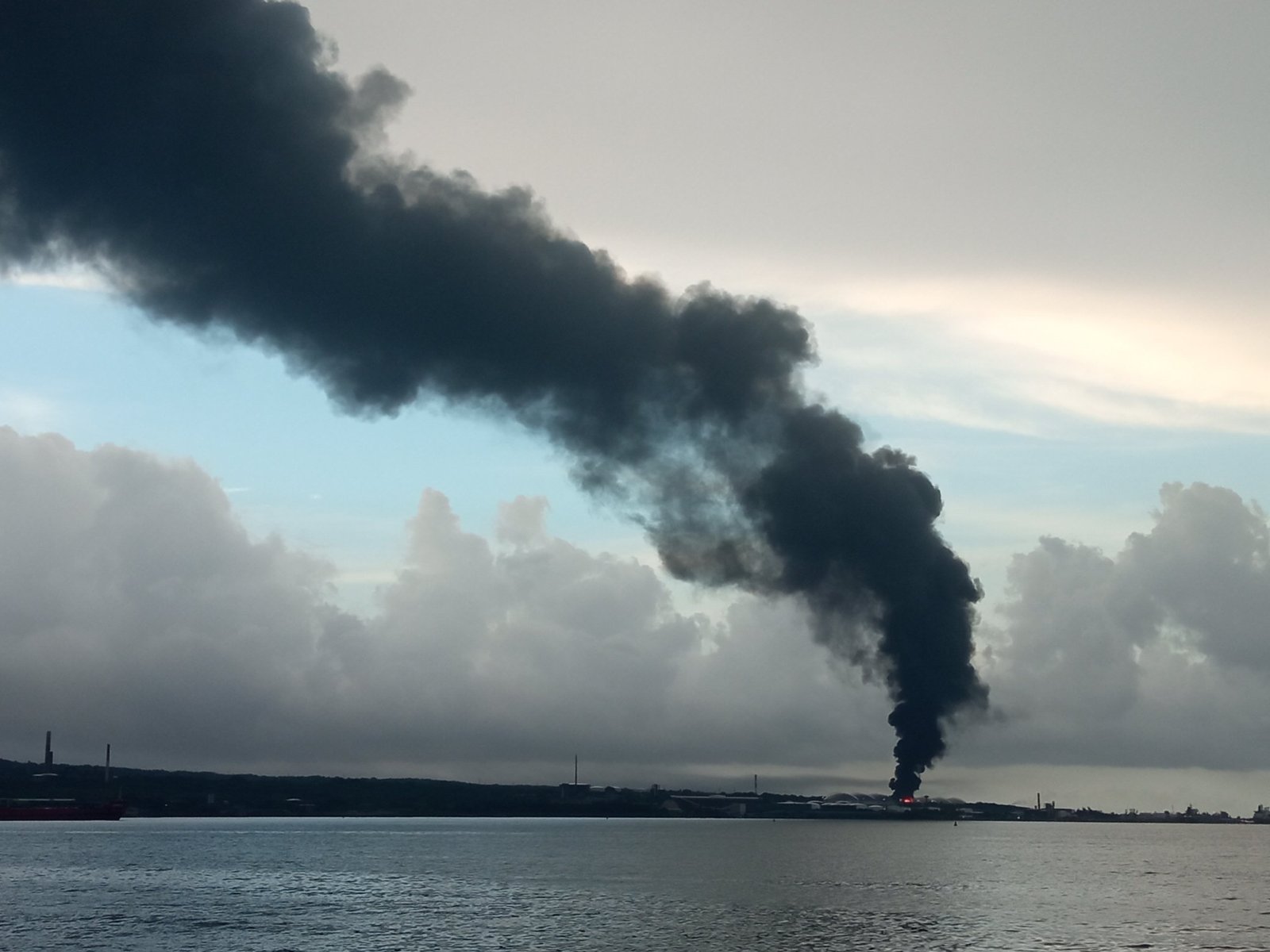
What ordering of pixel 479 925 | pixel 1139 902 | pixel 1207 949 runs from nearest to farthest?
pixel 1207 949 → pixel 479 925 → pixel 1139 902

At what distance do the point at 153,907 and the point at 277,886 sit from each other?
27671mm

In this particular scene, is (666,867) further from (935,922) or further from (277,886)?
(935,922)

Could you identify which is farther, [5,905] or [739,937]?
[5,905]

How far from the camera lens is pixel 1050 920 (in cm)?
11275

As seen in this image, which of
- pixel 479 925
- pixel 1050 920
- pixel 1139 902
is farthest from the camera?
pixel 1139 902

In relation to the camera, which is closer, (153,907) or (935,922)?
(935,922)

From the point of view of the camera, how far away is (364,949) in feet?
293

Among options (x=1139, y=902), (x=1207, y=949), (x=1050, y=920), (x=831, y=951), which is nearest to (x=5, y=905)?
(x=831, y=951)

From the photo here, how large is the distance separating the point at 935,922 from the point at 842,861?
272 ft

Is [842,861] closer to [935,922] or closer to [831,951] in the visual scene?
[935,922]

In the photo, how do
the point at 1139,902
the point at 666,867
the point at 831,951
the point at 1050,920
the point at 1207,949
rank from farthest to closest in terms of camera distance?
1. the point at 666,867
2. the point at 1139,902
3. the point at 1050,920
4. the point at 1207,949
5. the point at 831,951

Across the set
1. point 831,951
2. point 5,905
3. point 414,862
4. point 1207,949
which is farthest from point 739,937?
point 414,862

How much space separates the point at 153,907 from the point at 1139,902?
100209mm

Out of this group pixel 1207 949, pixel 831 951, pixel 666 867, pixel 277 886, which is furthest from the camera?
pixel 666 867
